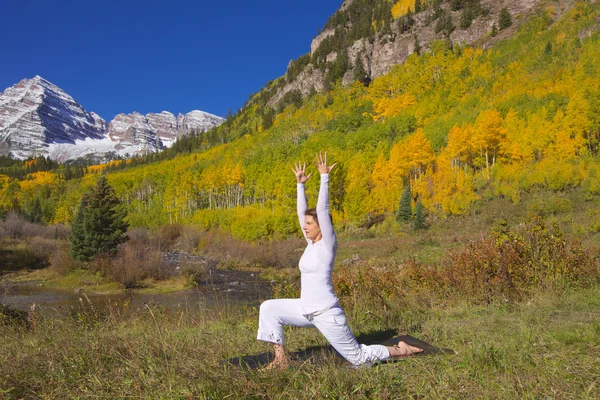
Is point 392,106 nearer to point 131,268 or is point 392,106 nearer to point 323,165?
point 131,268

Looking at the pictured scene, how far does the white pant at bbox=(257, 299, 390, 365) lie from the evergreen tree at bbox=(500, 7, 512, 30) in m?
104

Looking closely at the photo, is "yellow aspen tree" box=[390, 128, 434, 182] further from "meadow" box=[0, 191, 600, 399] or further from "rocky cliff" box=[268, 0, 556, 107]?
"rocky cliff" box=[268, 0, 556, 107]

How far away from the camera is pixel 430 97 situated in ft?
244

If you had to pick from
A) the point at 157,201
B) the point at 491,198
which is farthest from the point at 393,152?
the point at 157,201

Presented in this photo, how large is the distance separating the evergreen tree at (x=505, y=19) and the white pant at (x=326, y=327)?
10373cm

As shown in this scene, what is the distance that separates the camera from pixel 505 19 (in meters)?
87.8

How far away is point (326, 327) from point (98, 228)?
29.6 metres

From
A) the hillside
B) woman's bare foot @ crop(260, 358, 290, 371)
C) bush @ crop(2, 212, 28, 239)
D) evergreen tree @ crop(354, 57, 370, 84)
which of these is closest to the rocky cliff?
evergreen tree @ crop(354, 57, 370, 84)

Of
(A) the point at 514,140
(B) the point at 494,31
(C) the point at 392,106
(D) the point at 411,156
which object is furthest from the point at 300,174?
(B) the point at 494,31

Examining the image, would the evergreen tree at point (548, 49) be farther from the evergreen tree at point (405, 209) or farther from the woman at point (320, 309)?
the woman at point (320, 309)

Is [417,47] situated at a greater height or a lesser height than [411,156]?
greater

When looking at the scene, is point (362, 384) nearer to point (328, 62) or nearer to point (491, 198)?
point (491, 198)

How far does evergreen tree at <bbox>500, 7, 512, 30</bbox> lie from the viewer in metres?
87.4

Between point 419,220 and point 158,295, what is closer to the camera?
point 158,295
